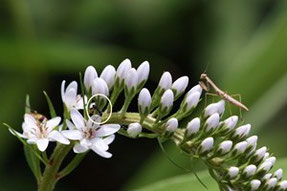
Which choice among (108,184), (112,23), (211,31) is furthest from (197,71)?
(108,184)

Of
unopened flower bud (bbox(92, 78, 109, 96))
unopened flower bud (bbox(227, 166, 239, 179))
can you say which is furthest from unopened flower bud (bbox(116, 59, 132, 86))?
unopened flower bud (bbox(227, 166, 239, 179))

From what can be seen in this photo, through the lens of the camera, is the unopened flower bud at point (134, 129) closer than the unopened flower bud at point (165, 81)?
Yes

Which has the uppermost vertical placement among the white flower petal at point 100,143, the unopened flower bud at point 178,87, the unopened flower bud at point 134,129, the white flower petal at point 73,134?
the unopened flower bud at point 178,87

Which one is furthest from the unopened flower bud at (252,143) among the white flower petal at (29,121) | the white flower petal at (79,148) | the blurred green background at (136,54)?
the blurred green background at (136,54)

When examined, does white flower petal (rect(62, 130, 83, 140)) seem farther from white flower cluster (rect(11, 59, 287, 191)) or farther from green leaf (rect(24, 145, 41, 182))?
green leaf (rect(24, 145, 41, 182))

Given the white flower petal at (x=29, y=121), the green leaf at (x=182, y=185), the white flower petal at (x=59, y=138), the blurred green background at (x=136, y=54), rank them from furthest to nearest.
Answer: the blurred green background at (x=136, y=54)
the green leaf at (x=182, y=185)
the white flower petal at (x=29, y=121)
the white flower petal at (x=59, y=138)

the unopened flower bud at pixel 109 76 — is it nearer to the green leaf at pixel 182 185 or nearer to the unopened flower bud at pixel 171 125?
the unopened flower bud at pixel 171 125

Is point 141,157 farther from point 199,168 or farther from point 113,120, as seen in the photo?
point 113,120

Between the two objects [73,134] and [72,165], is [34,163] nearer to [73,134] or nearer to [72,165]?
[72,165]
